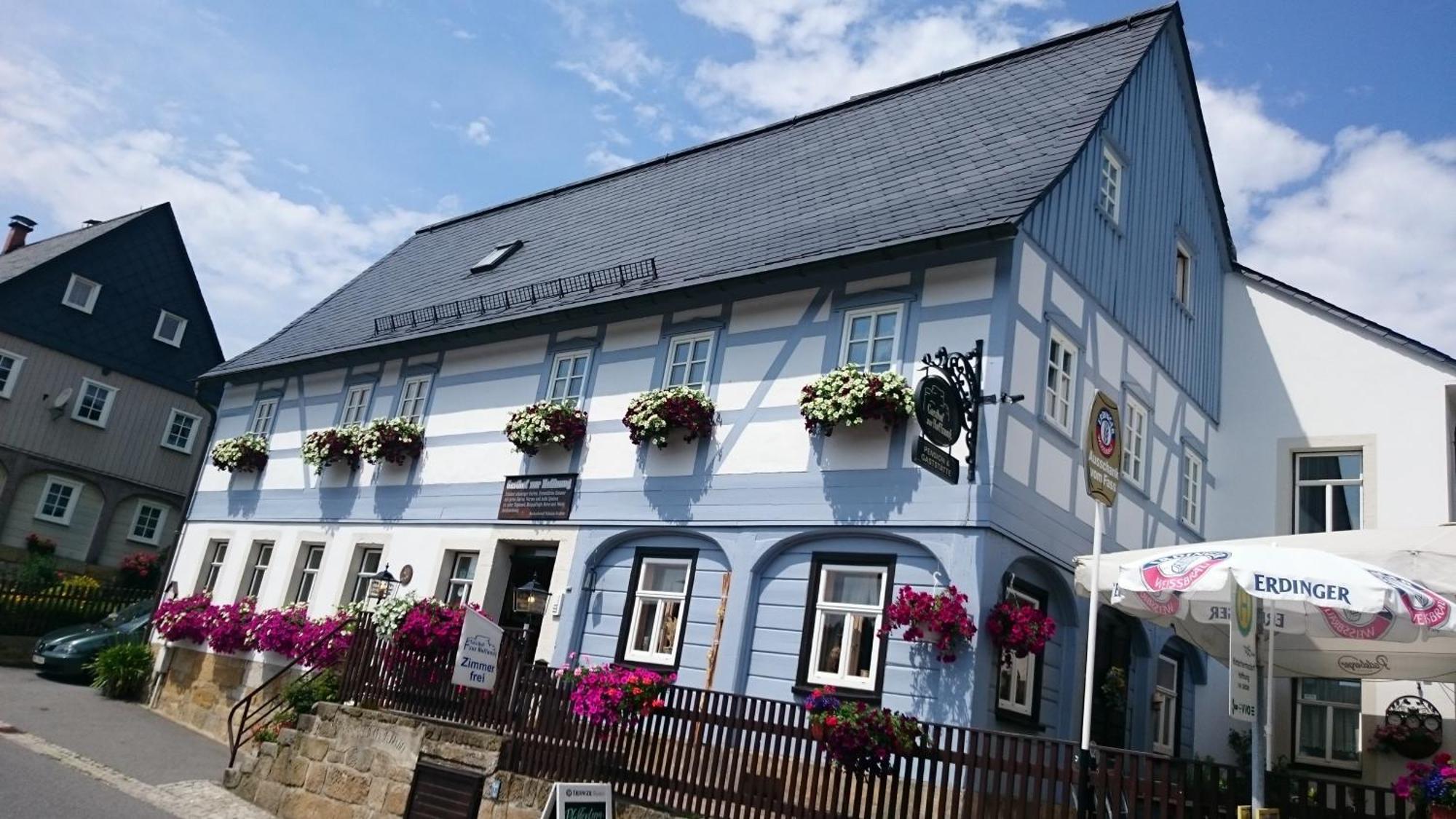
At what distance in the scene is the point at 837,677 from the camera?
35.4 ft

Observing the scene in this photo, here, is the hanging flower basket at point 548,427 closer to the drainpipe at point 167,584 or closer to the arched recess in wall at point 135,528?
the drainpipe at point 167,584

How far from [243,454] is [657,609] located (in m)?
10.7

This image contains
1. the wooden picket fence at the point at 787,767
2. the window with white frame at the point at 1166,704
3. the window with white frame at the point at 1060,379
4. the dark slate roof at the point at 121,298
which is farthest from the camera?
the dark slate roof at the point at 121,298

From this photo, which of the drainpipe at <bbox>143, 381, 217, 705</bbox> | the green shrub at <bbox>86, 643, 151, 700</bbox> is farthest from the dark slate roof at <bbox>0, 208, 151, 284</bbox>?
the green shrub at <bbox>86, 643, 151, 700</bbox>

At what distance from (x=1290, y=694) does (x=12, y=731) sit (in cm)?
1669

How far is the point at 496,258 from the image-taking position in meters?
20.0

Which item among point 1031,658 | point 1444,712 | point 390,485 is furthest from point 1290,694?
point 390,485

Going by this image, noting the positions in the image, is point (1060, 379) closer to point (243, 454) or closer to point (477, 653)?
point (477, 653)

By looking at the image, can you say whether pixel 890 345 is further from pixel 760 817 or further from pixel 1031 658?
pixel 760 817

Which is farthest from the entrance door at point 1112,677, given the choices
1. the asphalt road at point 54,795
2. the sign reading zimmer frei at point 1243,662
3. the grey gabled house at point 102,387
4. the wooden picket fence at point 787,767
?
the grey gabled house at point 102,387

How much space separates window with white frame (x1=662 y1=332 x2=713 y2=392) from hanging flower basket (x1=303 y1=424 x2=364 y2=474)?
610 cm

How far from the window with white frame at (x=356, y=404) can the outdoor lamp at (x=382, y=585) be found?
11.1 feet

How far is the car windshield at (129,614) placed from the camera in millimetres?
20984

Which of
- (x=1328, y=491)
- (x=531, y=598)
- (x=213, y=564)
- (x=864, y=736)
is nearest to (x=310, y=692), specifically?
(x=531, y=598)
